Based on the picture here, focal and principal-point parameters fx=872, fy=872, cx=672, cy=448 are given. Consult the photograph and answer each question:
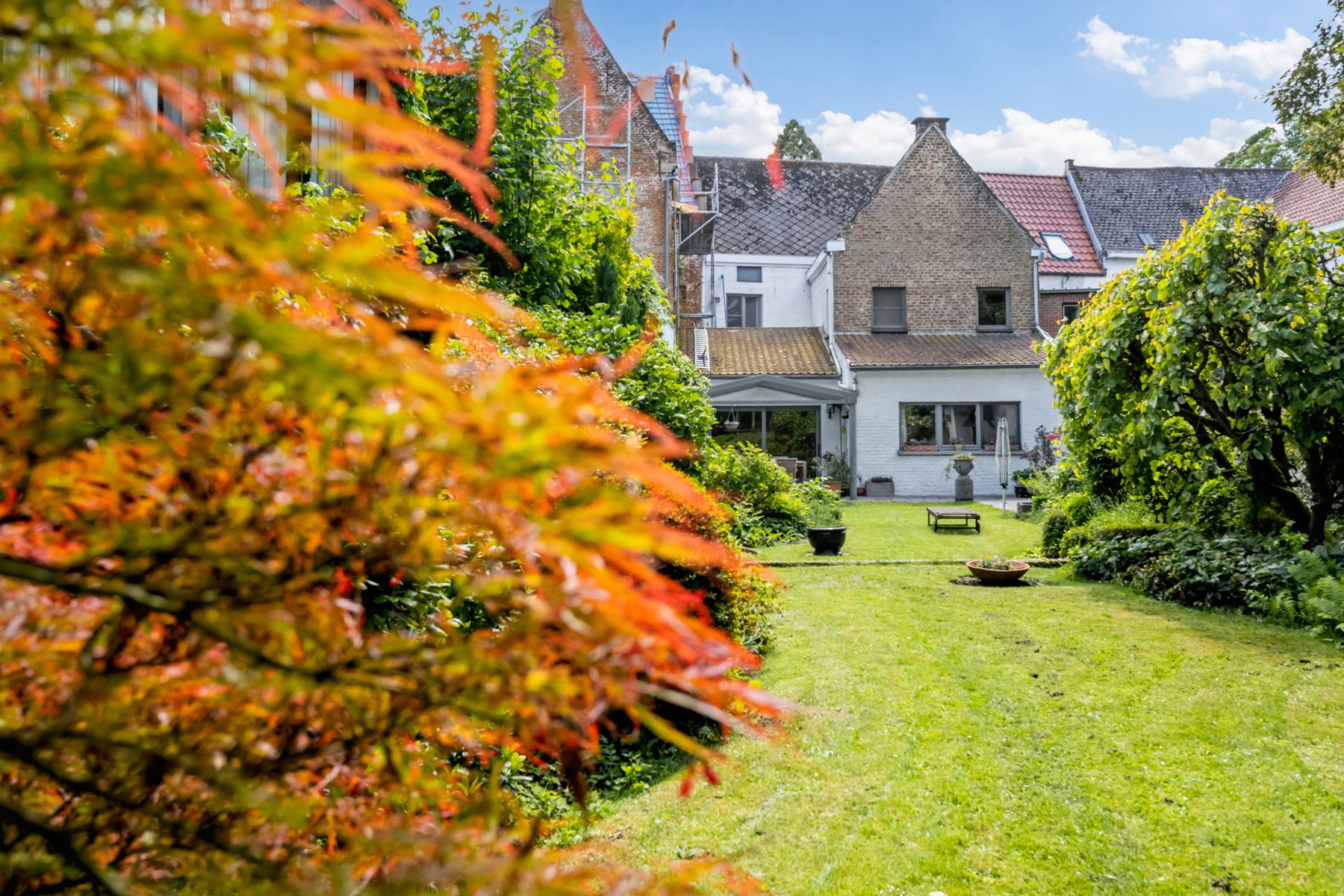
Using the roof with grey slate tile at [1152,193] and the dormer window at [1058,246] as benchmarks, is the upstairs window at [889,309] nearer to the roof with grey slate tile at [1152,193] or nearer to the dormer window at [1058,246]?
the dormer window at [1058,246]

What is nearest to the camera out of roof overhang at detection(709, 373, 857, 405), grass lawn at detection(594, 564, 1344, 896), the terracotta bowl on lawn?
grass lawn at detection(594, 564, 1344, 896)

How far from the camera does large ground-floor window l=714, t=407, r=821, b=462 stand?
22.2 m

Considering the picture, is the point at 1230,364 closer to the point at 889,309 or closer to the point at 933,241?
the point at 889,309

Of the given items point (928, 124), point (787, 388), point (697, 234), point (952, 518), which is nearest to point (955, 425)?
point (787, 388)

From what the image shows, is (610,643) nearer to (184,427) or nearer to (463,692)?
(463,692)

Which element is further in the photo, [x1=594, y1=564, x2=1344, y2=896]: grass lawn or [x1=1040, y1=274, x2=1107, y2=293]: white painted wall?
[x1=1040, y1=274, x2=1107, y2=293]: white painted wall

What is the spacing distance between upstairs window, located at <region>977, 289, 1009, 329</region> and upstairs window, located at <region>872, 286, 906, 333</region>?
206cm

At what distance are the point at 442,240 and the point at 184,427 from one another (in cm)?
607

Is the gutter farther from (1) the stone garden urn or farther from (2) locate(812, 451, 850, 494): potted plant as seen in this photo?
(2) locate(812, 451, 850, 494): potted plant

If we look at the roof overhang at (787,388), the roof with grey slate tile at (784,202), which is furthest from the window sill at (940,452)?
the roof with grey slate tile at (784,202)

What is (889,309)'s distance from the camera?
22938 millimetres

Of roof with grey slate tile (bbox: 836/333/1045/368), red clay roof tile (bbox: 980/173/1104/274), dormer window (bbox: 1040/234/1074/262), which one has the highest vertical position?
red clay roof tile (bbox: 980/173/1104/274)

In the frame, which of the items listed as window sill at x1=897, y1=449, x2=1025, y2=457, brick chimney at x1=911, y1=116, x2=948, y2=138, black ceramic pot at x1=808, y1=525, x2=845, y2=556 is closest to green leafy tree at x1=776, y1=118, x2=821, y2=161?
brick chimney at x1=911, y1=116, x2=948, y2=138

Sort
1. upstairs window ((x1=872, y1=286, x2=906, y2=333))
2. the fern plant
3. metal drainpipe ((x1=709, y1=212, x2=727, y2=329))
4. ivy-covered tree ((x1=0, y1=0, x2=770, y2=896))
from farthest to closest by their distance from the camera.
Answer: metal drainpipe ((x1=709, y1=212, x2=727, y2=329))
upstairs window ((x1=872, y1=286, x2=906, y2=333))
the fern plant
ivy-covered tree ((x1=0, y1=0, x2=770, y2=896))
